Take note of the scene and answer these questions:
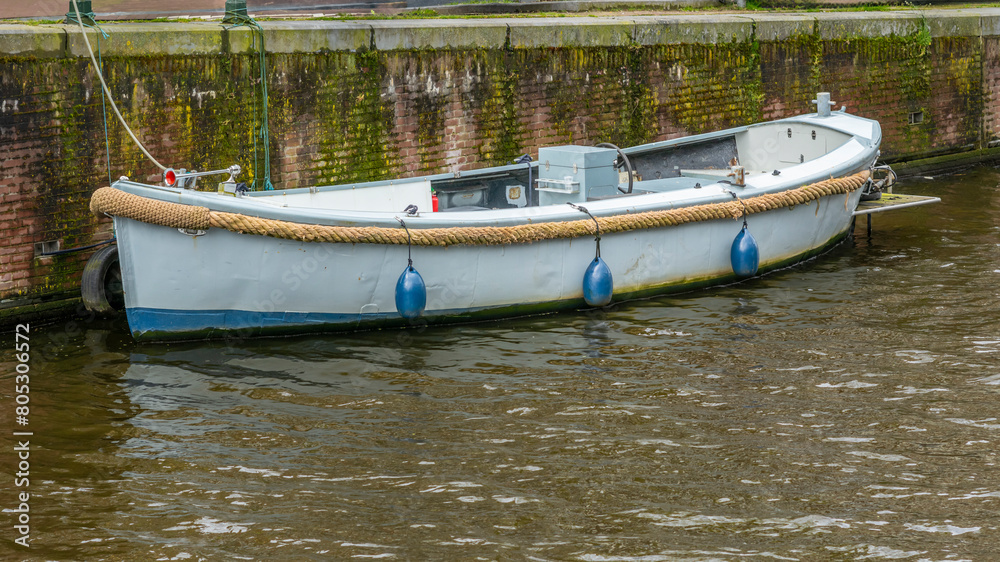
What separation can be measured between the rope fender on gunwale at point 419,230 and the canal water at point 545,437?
70cm

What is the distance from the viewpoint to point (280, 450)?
6.04 m

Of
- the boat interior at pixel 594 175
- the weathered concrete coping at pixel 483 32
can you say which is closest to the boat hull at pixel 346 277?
→ the boat interior at pixel 594 175

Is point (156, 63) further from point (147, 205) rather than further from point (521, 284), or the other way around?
point (521, 284)

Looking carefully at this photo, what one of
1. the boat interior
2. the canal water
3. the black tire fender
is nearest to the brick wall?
the black tire fender

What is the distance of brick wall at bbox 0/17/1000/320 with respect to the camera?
8461 mm

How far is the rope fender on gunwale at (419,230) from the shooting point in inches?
289

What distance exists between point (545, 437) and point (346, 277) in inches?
91.2

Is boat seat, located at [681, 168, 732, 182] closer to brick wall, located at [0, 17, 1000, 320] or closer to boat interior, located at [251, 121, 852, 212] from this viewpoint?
boat interior, located at [251, 121, 852, 212]

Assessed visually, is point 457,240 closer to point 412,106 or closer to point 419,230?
point 419,230

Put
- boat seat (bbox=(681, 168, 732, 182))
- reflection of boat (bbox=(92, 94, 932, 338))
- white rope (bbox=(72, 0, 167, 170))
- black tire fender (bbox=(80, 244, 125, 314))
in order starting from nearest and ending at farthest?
reflection of boat (bbox=(92, 94, 932, 338)) < white rope (bbox=(72, 0, 167, 170)) < black tire fender (bbox=(80, 244, 125, 314)) < boat seat (bbox=(681, 168, 732, 182))

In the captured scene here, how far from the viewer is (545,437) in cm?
614

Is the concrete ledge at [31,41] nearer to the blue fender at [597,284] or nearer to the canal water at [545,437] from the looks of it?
the canal water at [545,437]

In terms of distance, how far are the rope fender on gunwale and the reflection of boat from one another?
11 mm

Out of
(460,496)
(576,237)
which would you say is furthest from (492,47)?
(460,496)
